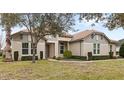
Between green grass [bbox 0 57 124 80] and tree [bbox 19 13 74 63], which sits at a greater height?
tree [bbox 19 13 74 63]

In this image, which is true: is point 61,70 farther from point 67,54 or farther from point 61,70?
point 67,54

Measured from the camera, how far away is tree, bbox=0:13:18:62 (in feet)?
20.5

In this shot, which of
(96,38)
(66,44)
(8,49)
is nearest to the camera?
(8,49)

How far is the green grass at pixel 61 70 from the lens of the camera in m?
6.12

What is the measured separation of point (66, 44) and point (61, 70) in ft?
2.11

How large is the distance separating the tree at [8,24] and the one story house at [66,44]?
0.39 feet

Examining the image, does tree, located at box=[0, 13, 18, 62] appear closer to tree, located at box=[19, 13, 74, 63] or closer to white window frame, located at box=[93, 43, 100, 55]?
tree, located at box=[19, 13, 74, 63]

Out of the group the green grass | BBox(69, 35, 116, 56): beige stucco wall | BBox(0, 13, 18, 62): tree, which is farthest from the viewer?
BBox(69, 35, 116, 56): beige stucco wall

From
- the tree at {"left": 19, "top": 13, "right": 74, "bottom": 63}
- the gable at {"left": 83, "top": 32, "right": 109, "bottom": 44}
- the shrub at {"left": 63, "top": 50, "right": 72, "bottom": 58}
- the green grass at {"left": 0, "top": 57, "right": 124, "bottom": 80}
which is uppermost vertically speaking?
the tree at {"left": 19, "top": 13, "right": 74, "bottom": 63}

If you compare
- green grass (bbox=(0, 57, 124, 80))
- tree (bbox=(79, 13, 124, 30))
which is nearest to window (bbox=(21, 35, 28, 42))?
green grass (bbox=(0, 57, 124, 80))

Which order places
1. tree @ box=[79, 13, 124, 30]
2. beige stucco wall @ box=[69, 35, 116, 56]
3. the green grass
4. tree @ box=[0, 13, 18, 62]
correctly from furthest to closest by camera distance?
beige stucco wall @ box=[69, 35, 116, 56] → tree @ box=[79, 13, 124, 30] → tree @ box=[0, 13, 18, 62] → the green grass

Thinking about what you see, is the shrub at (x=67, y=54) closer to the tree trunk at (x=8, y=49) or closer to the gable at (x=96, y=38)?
the gable at (x=96, y=38)

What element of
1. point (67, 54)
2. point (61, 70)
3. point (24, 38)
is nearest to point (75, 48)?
point (67, 54)

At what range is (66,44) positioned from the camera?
20.9 feet
